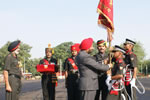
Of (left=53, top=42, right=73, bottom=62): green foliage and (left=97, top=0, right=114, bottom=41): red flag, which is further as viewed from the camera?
(left=53, top=42, right=73, bottom=62): green foliage

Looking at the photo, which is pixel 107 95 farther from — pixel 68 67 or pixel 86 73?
pixel 68 67

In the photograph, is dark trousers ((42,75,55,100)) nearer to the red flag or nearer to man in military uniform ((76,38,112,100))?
the red flag

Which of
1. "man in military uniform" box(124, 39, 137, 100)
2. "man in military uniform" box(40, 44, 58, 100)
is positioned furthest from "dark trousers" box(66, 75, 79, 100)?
"man in military uniform" box(124, 39, 137, 100)

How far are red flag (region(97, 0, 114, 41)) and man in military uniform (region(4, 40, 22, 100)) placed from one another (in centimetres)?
236

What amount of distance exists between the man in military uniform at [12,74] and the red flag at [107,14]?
2.36 m

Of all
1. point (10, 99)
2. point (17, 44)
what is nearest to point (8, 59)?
point (17, 44)

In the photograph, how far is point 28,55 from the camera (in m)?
122

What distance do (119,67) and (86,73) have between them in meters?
1.06

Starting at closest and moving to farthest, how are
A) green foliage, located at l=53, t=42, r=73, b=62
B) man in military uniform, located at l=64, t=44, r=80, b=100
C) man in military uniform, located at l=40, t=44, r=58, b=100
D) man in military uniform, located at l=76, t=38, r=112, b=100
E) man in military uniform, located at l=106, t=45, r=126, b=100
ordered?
man in military uniform, located at l=76, t=38, r=112, b=100 < man in military uniform, located at l=106, t=45, r=126, b=100 < man in military uniform, located at l=64, t=44, r=80, b=100 < man in military uniform, located at l=40, t=44, r=58, b=100 < green foliage, located at l=53, t=42, r=73, b=62

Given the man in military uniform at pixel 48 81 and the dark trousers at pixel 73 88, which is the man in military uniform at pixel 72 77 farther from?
the man in military uniform at pixel 48 81

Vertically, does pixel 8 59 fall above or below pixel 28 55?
below

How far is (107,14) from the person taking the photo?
831 centimetres

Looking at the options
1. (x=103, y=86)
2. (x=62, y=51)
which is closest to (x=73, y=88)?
(x=103, y=86)

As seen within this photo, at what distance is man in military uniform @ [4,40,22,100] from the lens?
7.91 meters
